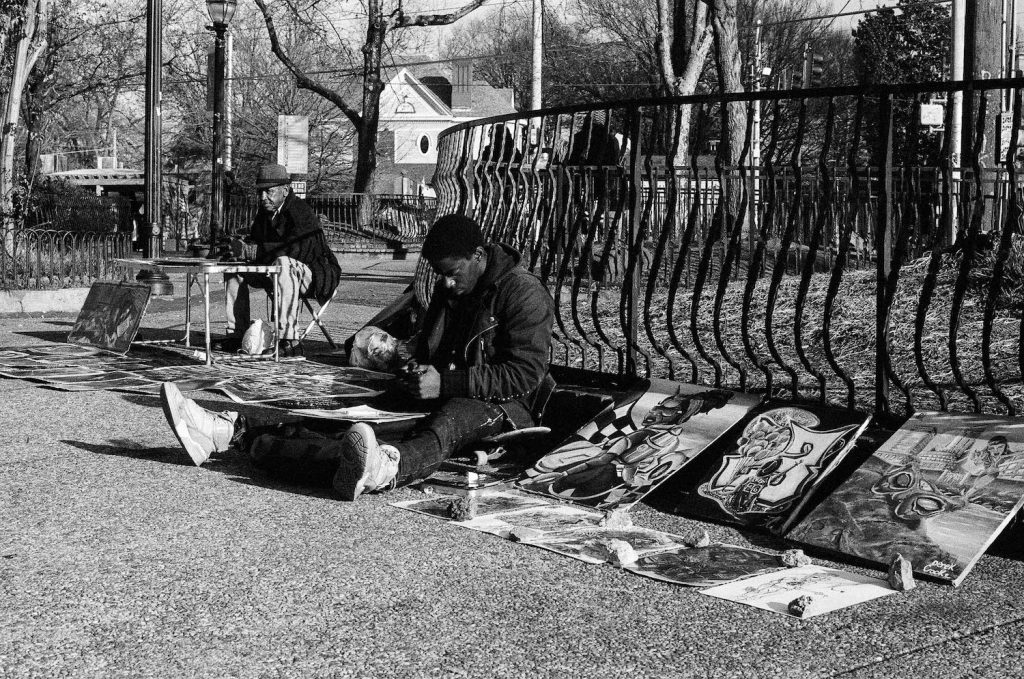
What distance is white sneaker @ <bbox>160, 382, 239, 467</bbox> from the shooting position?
550 centimetres

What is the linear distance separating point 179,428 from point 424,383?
1117 millimetres

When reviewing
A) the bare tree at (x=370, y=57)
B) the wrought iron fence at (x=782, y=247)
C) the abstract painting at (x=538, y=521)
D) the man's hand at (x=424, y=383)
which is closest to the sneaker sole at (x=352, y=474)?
the abstract painting at (x=538, y=521)

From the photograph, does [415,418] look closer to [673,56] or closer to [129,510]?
[129,510]

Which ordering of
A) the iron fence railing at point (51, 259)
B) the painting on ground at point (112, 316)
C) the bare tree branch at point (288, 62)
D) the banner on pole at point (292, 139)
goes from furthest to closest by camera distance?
the bare tree branch at point (288, 62) → the banner on pole at point (292, 139) → the iron fence railing at point (51, 259) → the painting on ground at point (112, 316)

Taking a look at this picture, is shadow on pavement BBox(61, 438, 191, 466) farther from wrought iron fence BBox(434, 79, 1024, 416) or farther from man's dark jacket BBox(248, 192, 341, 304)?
man's dark jacket BBox(248, 192, 341, 304)

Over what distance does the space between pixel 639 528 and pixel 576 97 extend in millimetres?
53397

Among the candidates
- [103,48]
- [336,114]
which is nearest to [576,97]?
[336,114]

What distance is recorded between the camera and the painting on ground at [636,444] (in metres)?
5.27

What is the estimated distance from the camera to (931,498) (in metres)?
4.55

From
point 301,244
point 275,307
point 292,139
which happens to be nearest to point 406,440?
point 275,307

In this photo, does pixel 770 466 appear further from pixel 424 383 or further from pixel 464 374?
pixel 424 383

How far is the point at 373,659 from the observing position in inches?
133

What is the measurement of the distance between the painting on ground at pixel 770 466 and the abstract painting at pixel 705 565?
297 millimetres

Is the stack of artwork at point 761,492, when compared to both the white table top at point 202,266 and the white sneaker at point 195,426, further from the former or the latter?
the white table top at point 202,266
